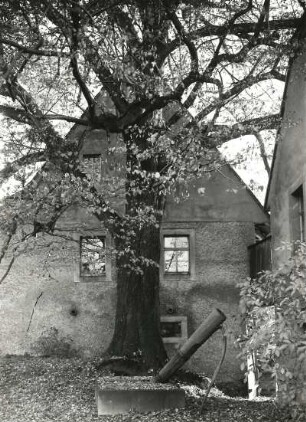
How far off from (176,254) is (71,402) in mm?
8308

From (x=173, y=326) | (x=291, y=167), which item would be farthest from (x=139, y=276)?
(x=173, y=326)

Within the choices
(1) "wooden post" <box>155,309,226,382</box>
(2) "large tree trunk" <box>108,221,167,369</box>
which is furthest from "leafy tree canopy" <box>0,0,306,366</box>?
(1) "wooden post" <box>155,309,226,382</box>

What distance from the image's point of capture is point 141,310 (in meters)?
13.2

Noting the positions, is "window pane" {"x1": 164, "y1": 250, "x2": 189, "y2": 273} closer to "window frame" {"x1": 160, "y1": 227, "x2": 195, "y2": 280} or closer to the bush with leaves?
"window frame" {"x1": 160, "y1": 227, "x2": 195, "y2": 280}

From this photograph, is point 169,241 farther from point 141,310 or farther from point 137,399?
point 137,399

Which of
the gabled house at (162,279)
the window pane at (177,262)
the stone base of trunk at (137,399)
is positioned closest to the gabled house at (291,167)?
the stone base of trunk at (137,399)

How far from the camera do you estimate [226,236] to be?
58.6 feet

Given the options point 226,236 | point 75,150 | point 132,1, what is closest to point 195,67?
point 132,1

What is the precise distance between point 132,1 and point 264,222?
368 inches

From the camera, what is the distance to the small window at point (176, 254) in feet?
59.0

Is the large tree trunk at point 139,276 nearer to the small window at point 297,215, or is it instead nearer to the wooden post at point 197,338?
the small window at point 297,215

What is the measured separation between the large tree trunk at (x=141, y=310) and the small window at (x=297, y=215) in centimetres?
333

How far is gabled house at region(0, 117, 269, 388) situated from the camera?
56.4 ft

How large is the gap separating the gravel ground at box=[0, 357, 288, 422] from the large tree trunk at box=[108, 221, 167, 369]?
33.8 inches
